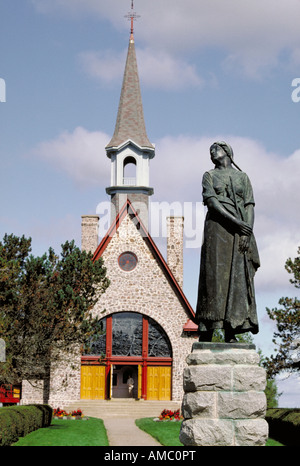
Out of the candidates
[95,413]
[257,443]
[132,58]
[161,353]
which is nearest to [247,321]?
[257,443]

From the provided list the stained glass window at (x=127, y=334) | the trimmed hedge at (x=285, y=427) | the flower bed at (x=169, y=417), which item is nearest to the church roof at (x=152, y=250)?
the stained glass window at (x=127, y=334)

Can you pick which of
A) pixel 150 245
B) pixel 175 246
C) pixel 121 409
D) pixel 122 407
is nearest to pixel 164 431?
pixel 121 409

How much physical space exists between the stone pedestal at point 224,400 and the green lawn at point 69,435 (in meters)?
11.4

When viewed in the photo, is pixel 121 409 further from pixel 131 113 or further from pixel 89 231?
pixel 131 113

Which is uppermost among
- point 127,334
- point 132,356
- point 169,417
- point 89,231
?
point 89,231

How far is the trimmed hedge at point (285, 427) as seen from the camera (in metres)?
21.3

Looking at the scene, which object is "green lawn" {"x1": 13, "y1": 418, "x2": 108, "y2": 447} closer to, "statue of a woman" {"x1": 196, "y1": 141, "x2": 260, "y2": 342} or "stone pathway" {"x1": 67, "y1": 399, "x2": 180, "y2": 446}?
"stone pathway" {"x1": 67, "y1": 399, "x2": 180, "y2": 446}

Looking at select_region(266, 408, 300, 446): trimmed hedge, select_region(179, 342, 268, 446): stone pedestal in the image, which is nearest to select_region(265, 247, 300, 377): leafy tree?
select_region(266, 408, 300, 446): trimmed hedge

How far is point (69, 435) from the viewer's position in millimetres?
22750

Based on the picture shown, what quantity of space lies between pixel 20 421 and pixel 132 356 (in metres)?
15.0

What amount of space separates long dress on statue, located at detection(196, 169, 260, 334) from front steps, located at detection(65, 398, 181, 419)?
78.9 feet

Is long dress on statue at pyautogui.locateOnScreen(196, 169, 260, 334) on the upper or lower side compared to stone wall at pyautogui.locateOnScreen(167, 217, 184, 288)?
lower

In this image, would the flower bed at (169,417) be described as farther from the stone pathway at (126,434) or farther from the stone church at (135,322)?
the stone church at (135,322)

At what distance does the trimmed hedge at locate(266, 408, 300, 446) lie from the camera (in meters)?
21.3
